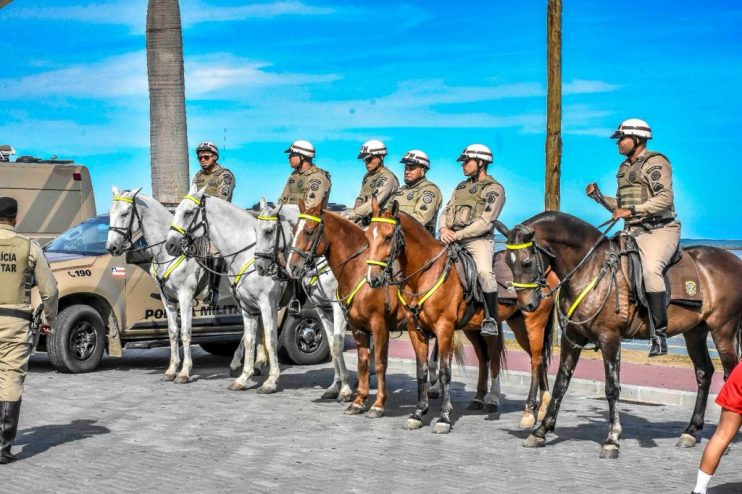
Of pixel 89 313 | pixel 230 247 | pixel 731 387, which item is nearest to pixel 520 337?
pixel 230 247

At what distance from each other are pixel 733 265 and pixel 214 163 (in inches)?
324

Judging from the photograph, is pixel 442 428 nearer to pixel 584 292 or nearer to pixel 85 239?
pixel 584 292

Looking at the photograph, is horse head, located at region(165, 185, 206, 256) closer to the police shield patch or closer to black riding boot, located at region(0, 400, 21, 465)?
black riding boot, located at region(0, 400, 21, 465)

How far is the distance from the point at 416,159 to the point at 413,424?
3.39m

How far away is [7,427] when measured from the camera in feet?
31.8

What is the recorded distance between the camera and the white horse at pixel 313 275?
13.9 metres

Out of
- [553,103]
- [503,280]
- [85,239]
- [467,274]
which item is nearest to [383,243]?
[467,274]

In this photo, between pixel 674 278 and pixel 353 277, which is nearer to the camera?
pixel 674 278

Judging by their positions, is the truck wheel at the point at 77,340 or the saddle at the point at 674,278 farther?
the truck wheel at the point at 77,340

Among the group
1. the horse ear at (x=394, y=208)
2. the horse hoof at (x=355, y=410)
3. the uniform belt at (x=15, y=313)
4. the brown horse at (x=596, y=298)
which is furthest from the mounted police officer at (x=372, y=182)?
the uniform belt at (x=15, y=313)

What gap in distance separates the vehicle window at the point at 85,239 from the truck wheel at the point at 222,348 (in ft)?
9.86

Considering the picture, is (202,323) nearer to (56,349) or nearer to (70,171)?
(56,349)

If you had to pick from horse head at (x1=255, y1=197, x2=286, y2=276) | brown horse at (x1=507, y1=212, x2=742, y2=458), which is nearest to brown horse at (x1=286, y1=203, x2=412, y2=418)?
horse head at (x1=255, y1=197, x2=286, y2=276)

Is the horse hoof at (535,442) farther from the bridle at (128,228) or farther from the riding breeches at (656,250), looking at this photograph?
the bridle at (128,228)
